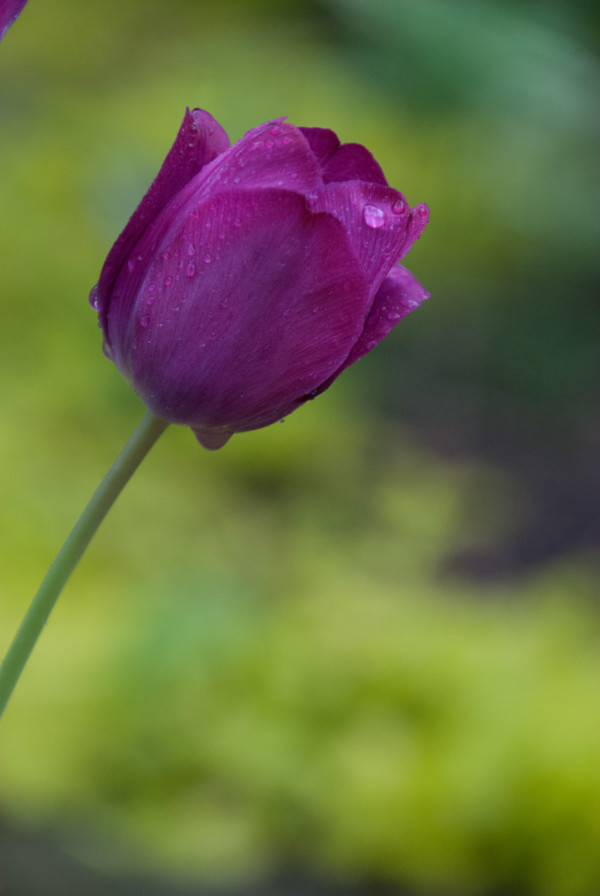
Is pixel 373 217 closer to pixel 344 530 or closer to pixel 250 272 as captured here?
pixel 250 272

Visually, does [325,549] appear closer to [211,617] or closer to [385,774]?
[211,617]

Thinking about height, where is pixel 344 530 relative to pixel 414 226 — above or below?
below

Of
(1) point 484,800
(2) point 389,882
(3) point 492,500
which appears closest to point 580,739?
(1) point 484,800

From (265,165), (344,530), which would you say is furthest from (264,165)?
(344,530)

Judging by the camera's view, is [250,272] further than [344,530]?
No

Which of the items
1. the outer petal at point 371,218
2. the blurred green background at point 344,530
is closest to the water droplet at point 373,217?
the outer petal at point 371,218

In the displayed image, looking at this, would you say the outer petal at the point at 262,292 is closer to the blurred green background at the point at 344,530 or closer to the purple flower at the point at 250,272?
the purple flower at the point at 250,272

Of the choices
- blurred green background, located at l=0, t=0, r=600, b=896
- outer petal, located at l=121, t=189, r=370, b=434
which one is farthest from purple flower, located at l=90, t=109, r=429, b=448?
blurred green background, located at l=0, t=0, r=600, b=896
